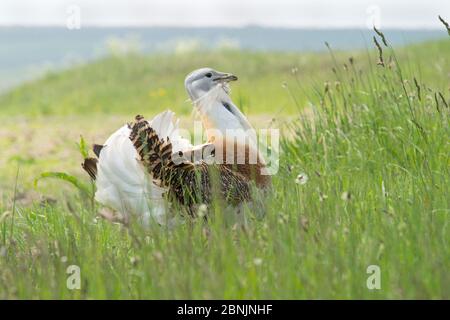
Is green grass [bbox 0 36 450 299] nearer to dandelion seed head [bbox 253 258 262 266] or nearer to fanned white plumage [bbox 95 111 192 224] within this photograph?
dandelion seed head [bbox 253 258 262 266]

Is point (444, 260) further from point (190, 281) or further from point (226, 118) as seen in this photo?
point (226, 118)

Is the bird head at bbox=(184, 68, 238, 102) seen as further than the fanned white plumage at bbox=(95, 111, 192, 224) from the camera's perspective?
Yes

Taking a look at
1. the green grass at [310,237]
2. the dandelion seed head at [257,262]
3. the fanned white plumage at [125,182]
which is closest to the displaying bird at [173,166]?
the fanned white plumage at [125,182]

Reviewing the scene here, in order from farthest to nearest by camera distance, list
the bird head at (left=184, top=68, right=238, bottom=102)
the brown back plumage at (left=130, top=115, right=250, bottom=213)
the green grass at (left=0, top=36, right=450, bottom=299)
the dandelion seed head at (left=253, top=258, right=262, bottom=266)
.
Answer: the bird head at (left=184, top=68, right=238, bottom=102) < the brown back plumage at (left=130, top=115, right=250, bottom=213) < the green grass at (left=0, top=36, right=450, bottom=299) < the dandelion seed head at (left=253, top=258, right=262, bottom=266)

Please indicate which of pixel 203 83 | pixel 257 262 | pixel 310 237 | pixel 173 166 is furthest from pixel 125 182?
pixel 257 262

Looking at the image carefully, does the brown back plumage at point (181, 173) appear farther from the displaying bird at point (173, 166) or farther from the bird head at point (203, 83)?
the bird head at point (203, 83)

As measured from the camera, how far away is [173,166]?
4824 mm

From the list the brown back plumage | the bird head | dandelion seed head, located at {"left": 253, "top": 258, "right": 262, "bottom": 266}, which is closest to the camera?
dandelion seed head, located at {"left": 253, "top": 258, "right": 262, "bottom": 266}

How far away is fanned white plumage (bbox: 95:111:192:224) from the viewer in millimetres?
4852

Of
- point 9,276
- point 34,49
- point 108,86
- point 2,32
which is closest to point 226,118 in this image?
point 9,276

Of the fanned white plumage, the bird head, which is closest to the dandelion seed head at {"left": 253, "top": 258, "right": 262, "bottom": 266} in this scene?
the fanned white plumage

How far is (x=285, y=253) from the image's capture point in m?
3.73
